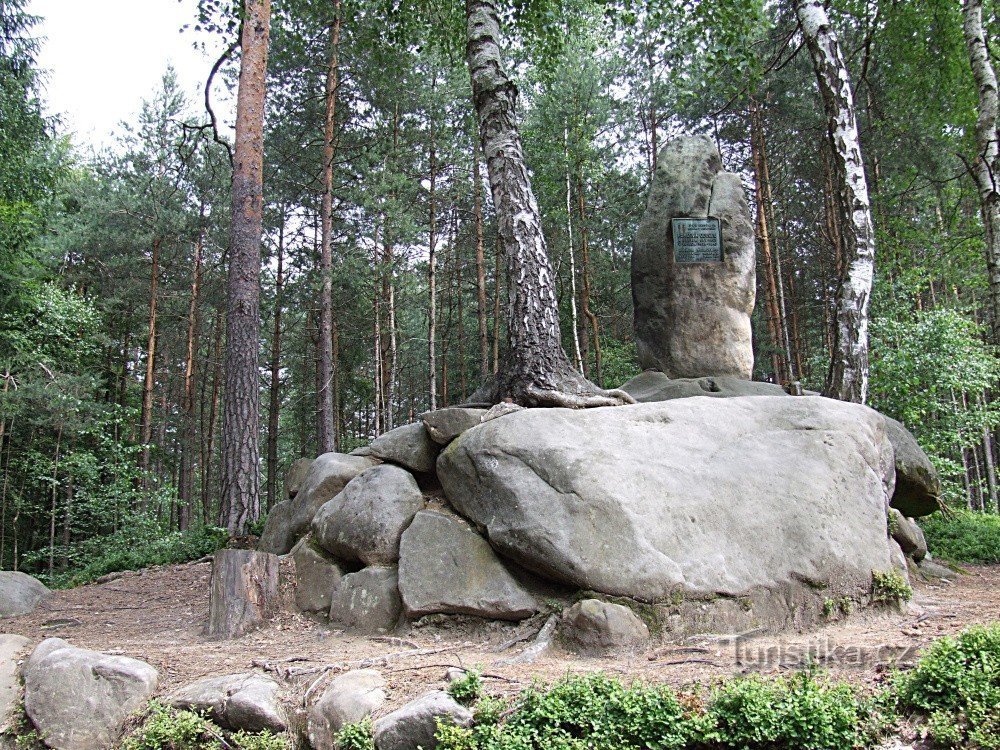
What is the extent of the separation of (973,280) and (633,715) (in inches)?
594

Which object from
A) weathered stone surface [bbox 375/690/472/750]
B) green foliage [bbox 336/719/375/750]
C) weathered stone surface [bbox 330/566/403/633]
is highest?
weathered stone surface [bbox 330/566/403/633]

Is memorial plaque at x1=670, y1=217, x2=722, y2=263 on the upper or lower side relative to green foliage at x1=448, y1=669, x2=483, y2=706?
upper

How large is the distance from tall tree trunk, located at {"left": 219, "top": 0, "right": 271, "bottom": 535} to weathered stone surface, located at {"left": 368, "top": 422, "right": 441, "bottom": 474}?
77.4 inches

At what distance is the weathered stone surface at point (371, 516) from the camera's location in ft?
18.4

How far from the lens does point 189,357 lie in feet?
54.2

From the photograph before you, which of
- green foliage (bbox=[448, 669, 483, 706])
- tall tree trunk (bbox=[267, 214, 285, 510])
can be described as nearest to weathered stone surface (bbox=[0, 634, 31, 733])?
green foliage (bbox=[448, 669, 483, 706])

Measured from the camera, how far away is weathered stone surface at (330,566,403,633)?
5.26 meters

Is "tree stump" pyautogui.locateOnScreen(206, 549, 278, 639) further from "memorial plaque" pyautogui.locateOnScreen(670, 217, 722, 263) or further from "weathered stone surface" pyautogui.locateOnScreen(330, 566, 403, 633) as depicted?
"memorial plaque" pyautogui.locateOnScreen(670, 217, 722, 263)

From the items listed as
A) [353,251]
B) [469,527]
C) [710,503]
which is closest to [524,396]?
[469,527]

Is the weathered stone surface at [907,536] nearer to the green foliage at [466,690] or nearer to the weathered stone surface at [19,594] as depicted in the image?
the green foliage at [466,690]

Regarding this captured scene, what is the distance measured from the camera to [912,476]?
7.67 metres

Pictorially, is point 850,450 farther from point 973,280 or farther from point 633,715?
point 973,280

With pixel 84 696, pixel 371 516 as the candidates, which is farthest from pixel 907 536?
pixel 84 696

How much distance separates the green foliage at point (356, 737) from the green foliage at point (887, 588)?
3.97 m
